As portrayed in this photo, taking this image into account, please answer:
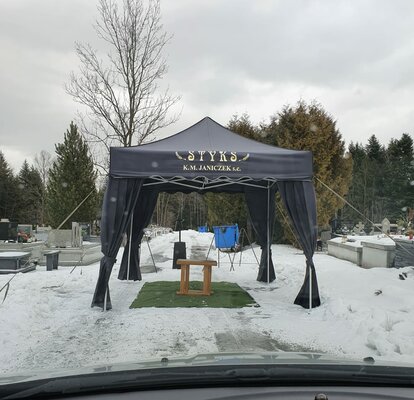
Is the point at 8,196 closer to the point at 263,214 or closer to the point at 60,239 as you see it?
the point at 60,239

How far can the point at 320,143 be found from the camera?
2061cm

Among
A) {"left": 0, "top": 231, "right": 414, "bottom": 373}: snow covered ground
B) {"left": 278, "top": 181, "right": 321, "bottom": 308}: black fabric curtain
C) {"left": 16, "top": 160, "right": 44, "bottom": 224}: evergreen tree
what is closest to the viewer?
{"left": 0, "top": 231, "right": 414, "bottom": 373}: snow covered ground

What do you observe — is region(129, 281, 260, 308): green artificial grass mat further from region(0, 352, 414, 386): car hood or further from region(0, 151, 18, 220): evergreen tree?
region(0, 151, 18, 220): evergreen tree

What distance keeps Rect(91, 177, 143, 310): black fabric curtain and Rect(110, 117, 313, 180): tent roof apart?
13.0 inches

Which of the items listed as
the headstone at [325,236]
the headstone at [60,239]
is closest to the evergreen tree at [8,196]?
the headstone at [60,239]

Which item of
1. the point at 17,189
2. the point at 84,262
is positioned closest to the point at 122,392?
the point at 84,262

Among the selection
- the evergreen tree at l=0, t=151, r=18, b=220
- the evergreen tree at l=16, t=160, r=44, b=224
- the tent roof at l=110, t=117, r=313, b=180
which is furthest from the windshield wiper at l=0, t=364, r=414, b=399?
the evergreen tree at l=16, t=160, r=44, b=224

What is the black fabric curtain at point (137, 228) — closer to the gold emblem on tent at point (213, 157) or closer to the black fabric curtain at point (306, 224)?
the gold emblem on tent at point (213, 157)

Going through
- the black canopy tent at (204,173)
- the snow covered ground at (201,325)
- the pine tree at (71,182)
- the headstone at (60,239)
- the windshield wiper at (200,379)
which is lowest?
the snow covered ground at (201,325)

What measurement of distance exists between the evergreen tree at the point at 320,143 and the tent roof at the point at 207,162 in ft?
40.2

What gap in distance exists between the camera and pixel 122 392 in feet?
5.69

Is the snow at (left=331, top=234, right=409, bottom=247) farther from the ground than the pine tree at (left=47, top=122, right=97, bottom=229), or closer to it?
closer to it

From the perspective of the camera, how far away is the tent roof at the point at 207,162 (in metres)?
8.20

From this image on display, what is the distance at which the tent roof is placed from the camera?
820cm
